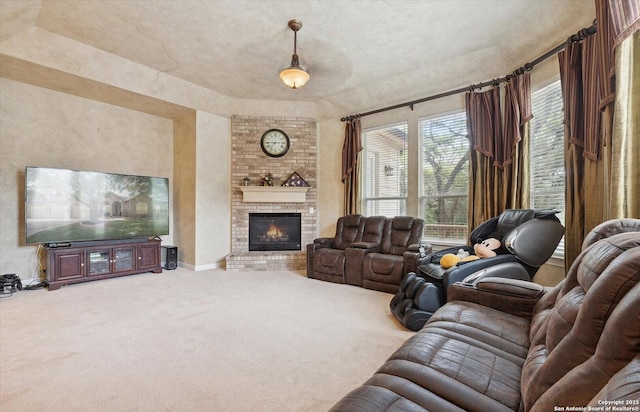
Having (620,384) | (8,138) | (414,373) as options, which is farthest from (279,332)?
(8,138)

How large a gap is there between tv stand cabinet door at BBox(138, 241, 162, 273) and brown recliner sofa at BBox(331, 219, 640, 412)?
16.2ft

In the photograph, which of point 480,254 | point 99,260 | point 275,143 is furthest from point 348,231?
point 99,260

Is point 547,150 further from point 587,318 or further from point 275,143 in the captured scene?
point 275,143

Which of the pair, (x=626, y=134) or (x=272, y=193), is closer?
(x=626, y=134)

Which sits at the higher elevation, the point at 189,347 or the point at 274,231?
the point at 274,231

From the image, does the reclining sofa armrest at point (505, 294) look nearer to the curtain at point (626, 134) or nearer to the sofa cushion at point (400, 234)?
the curtain at point (626, 134)

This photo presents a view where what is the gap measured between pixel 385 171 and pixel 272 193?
85.5 inches

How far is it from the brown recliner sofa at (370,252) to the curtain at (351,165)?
16.8 inches

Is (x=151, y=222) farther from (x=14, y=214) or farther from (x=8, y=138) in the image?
(x=8, y=138)

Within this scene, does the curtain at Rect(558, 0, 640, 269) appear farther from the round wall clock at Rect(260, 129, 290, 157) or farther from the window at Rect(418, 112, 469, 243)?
the round wall clock at Rect(260, 129, 290, 157)

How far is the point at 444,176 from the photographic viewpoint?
15.3ft

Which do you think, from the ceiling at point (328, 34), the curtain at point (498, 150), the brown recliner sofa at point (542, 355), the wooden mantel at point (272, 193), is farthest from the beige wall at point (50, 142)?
the curtain at point (498, 150)

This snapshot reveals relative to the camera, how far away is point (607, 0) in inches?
85.5

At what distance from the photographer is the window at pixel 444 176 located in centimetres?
445
